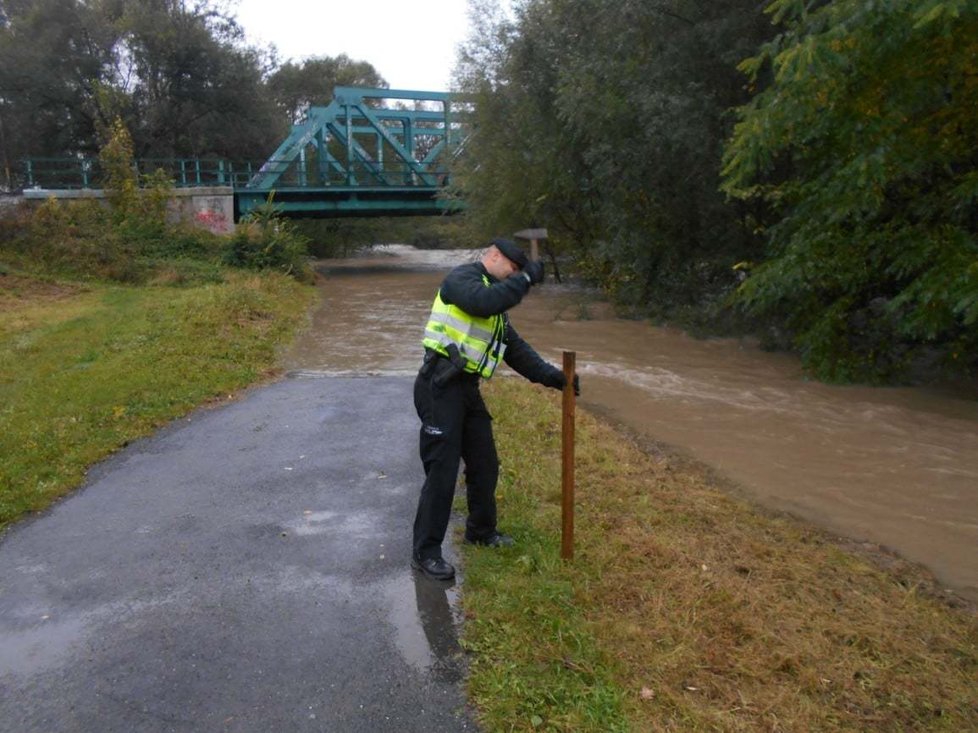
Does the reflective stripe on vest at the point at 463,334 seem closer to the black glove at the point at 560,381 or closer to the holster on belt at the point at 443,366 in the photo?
the holster on belt at the point at 443,366

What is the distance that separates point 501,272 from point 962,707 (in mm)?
2982

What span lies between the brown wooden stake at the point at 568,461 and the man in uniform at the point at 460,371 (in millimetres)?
98

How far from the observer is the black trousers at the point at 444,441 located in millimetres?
4707

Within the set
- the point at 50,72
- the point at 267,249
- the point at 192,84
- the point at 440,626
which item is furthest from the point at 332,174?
the point at 440,626

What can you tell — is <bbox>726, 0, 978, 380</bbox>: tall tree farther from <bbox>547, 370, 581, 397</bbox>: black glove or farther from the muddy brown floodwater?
<bbox>547, 370, 581, 397</bbox>: black glove

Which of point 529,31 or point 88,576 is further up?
point 529,31

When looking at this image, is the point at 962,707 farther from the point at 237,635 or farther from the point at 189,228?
the point at 189,228

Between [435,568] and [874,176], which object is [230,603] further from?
[874,176]

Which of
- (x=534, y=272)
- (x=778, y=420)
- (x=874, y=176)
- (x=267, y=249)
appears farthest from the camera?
(x=267, y=249)

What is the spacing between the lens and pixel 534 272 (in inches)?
182

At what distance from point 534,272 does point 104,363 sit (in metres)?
7.88

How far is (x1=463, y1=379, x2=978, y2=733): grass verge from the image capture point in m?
3.58

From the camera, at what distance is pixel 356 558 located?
5.10 m

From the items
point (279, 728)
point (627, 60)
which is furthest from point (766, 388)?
point (279, 728)
